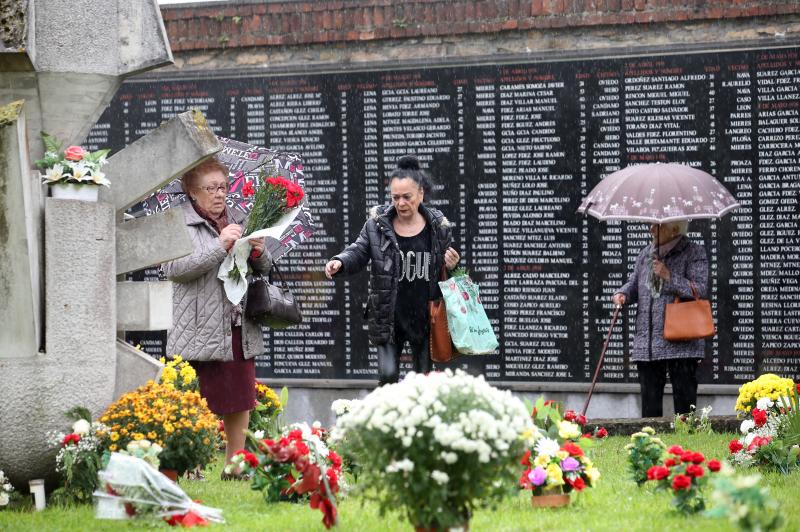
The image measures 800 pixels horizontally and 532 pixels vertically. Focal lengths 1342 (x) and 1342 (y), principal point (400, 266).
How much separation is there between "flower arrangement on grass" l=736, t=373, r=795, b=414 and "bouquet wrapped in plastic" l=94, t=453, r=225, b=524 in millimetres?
3986

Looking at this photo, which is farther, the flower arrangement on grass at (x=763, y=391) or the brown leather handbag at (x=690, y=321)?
the brown leather handbag at (x=690, y=321)

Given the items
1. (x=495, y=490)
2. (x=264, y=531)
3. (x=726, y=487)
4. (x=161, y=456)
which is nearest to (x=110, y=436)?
(x=161, y=456)

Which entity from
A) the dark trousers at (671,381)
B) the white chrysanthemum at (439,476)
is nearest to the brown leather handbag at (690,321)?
the dark trousers at (671,381)

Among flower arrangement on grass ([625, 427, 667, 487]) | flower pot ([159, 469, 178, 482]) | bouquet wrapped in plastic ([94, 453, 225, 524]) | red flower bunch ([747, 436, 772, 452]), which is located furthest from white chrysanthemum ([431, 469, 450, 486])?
red flower bunch ([747, 436, 772, 452])

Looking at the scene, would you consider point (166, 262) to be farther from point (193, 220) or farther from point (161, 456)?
point (161, 456)

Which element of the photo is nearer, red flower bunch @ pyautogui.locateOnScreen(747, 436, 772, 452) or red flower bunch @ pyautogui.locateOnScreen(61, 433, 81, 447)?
red flower bunch @ pyautogui.locateOnScreen(61, 433, 81, 447)

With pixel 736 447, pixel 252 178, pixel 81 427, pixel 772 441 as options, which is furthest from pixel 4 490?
pixel 772 441

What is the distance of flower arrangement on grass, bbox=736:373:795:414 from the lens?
28.1 feet

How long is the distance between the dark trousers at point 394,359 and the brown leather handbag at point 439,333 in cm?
8

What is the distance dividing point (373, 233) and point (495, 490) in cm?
401

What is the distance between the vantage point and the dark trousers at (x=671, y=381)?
9664 mm

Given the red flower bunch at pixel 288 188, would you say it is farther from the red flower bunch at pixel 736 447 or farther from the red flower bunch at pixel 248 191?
the red flower bunch at pixel 736 447

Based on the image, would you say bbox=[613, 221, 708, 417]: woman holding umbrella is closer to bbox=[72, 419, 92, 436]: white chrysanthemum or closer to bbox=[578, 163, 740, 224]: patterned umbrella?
bbox=[578, 163, 740, 224]: patterned umbrella

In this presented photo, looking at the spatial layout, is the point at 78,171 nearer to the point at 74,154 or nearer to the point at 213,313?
the point at 74,154
